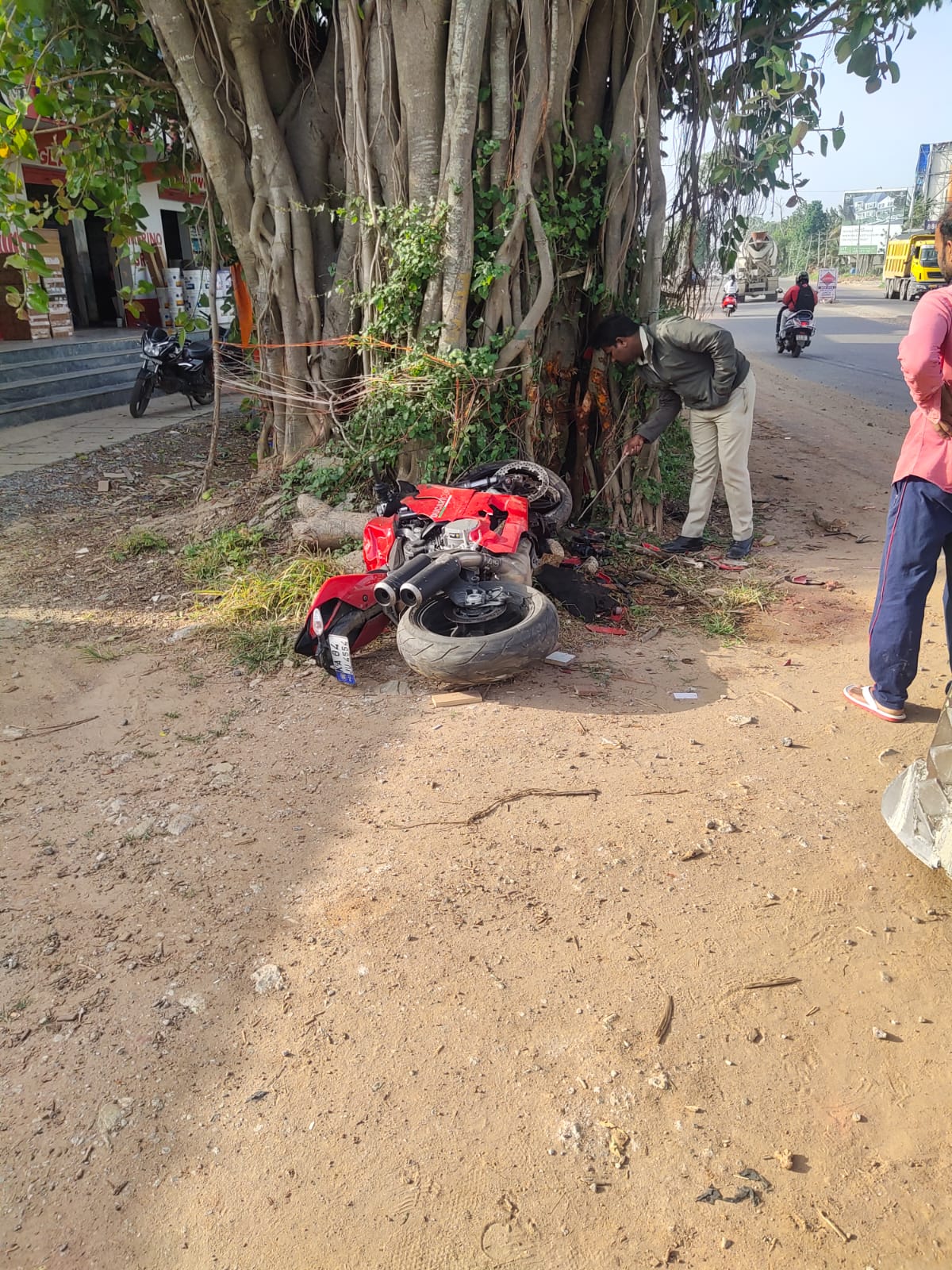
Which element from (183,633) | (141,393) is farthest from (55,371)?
(183,633)

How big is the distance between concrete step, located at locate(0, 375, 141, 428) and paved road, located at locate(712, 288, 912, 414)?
9.38 meters

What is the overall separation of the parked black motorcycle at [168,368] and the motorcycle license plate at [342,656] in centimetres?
736

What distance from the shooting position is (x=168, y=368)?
405 inches

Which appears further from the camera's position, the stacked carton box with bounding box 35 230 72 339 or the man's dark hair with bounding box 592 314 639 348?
the stacked carton box with bounding box 35 230 72 339

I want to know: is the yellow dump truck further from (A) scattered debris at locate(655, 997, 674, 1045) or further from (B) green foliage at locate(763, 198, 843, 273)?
(A) scattered debris at locate(655, 997, 674, 1045)

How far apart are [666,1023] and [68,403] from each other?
10.9 metres

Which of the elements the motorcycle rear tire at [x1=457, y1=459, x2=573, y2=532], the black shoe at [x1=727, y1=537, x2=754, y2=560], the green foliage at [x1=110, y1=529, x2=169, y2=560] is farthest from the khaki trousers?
the green foliage at [x1=110, y1=529, x2=169, y2=560]

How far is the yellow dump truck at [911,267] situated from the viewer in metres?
28.0

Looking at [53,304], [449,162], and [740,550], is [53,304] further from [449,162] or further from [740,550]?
[740,550]

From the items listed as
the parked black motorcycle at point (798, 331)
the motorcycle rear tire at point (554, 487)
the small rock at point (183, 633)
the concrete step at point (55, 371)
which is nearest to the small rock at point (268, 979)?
the small rock at point (183, 633)

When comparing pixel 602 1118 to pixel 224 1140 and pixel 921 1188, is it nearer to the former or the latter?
pixel 921 1188

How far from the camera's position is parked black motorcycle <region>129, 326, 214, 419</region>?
10.2 meters

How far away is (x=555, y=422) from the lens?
20.2 feet

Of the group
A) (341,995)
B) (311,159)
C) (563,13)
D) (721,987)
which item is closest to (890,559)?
(721,987)
